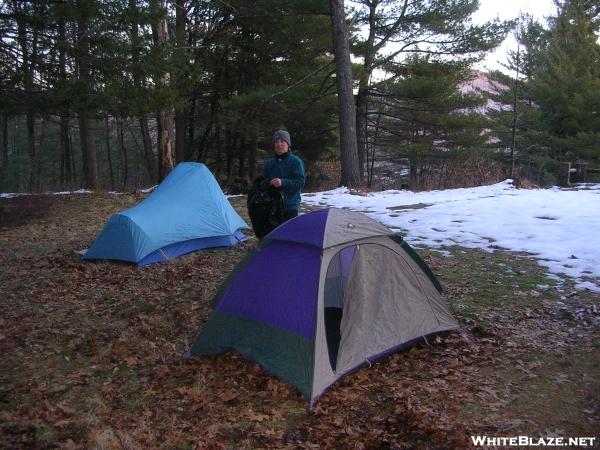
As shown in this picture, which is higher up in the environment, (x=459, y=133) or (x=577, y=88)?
(x=577, y=88)

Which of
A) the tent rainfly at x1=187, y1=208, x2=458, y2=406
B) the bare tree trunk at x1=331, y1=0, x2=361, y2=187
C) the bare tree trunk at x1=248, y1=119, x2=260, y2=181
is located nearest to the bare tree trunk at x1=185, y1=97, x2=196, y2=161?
the bare tree trunk at x1=248, y1=119, x2=260, y2=181

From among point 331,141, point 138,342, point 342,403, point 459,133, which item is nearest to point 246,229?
point 138,342

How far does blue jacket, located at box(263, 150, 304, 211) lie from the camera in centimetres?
560

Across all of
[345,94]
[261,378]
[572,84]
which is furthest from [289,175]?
[572,84]

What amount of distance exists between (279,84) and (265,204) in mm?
12817

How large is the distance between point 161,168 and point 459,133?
11.8 metres

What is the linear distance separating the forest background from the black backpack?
188 inches

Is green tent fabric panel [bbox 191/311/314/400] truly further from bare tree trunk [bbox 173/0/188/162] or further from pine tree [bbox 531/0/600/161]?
pine tree [bbox 531/0/600/161]

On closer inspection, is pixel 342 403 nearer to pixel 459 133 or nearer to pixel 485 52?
pixel 485 52

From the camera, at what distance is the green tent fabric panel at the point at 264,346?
11.6 feet

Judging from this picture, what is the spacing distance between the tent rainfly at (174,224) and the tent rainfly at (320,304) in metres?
2.82

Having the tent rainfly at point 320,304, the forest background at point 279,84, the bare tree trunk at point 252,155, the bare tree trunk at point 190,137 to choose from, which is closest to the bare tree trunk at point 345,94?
the forest background at point 279,84

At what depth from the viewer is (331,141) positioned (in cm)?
1984

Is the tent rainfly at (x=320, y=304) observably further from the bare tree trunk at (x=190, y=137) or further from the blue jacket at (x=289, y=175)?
the bare tree trunk at (x=190, y=137)
